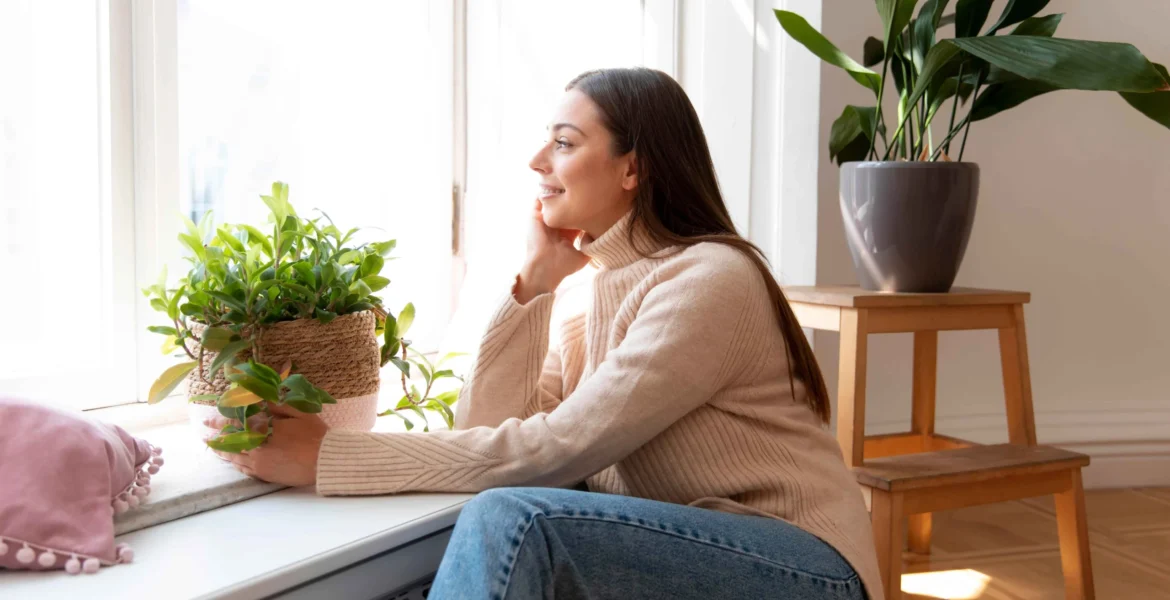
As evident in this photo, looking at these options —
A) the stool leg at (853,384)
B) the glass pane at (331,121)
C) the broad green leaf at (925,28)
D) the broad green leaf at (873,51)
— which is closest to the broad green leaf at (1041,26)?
the broad green leaf at (925,28)

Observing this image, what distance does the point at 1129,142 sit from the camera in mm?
2920

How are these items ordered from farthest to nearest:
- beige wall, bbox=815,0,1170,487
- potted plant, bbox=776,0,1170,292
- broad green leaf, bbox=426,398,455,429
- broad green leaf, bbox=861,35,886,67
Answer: beige wall, bbox=815,0,1170,487 < broad green leaf, bbox=861,35,886,67 < potted plant, bbox=776,0,1170,292 < broad green leaf, bbox=426,398,455,429

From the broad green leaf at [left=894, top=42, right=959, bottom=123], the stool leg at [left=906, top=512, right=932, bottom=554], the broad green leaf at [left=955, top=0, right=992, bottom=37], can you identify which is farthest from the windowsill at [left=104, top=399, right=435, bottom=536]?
the stool leg at [left=906, top=512, right=932, bottom=554]

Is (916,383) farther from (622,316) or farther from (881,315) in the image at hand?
(622,316)

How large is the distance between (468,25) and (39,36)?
932 millimetres

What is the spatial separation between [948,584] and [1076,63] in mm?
1102

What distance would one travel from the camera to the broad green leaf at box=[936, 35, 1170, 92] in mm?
1544

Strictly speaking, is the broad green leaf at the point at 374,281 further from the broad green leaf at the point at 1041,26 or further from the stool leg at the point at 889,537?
the broad green leaf at the point at 1041,26

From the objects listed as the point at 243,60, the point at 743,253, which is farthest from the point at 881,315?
the point at 243,60

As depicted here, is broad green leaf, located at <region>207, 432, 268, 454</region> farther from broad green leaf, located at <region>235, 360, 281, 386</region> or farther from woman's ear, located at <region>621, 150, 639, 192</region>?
woman's ear, located at <region>621, 150, 639, 192</region>

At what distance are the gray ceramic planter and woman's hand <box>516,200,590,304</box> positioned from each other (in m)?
0.61

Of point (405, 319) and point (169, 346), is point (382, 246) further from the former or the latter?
point (169, 346)

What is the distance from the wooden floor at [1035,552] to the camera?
2.07 meters

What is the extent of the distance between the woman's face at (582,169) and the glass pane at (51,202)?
2.11 feet
